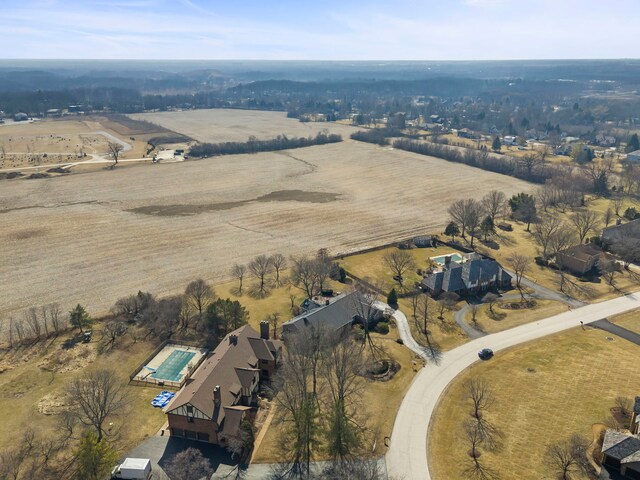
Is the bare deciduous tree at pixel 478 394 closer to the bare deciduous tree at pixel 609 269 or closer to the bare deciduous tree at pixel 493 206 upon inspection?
the bare deciduous tree at pixel 609 269

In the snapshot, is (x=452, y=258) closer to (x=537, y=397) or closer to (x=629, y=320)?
(x=629, y=320)

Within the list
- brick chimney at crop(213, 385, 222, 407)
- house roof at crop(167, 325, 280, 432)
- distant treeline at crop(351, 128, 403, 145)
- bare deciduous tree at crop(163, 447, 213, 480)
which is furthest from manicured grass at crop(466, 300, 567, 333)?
distant treeline at crop(351, 128, 403, 145)

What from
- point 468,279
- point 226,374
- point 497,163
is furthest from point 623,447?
point 497,163

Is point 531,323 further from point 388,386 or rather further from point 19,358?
point 19,358

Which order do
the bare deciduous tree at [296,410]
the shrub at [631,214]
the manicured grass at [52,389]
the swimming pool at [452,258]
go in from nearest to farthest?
the bare deciduous tree at [296,410] → the manicured grass at [52,389] → the swimming pool at [452,258] → the shrub at [631,214]

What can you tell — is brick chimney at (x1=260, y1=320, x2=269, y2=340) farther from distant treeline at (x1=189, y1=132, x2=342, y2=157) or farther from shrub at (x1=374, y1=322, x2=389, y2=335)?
distant treeline at (x1=189, y1=132, x2=342, y2=157)

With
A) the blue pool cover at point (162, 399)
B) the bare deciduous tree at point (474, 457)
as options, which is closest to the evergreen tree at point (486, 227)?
the bare deciduous tree at point (474, 457)

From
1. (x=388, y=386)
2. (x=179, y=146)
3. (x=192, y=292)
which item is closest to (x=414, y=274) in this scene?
(x=388, y=386)
